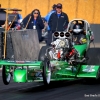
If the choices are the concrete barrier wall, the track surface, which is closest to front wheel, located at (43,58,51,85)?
the track surface

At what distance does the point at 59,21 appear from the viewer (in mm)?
18172

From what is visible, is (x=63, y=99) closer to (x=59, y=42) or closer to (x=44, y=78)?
(x=44, y=78)

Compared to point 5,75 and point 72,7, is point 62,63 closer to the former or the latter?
point 5,75

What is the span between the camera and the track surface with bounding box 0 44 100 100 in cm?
1145

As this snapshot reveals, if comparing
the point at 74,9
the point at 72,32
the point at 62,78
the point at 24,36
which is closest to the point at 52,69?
the point at 62,78

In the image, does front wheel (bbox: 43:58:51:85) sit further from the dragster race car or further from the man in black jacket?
the man in black jacket

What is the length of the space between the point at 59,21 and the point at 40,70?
631 centimetres

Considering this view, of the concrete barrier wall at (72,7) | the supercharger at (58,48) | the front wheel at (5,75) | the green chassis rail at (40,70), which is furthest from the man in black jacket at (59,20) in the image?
the concrete barrier wall at (72,7)

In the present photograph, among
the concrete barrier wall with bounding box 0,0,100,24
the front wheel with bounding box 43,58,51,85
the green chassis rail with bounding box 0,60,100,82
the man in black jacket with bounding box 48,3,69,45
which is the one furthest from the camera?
the concrete barrier wall with bounding box 0,0,100,24

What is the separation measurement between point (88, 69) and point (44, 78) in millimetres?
1952

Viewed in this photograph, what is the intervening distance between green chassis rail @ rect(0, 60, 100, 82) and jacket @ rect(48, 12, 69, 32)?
4692 mm

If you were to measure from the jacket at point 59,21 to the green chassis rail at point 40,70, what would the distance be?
4.69 metres

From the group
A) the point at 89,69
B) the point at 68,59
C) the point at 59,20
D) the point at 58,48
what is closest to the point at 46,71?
the point at 58,48

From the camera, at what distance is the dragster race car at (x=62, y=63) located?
39.0 feet
